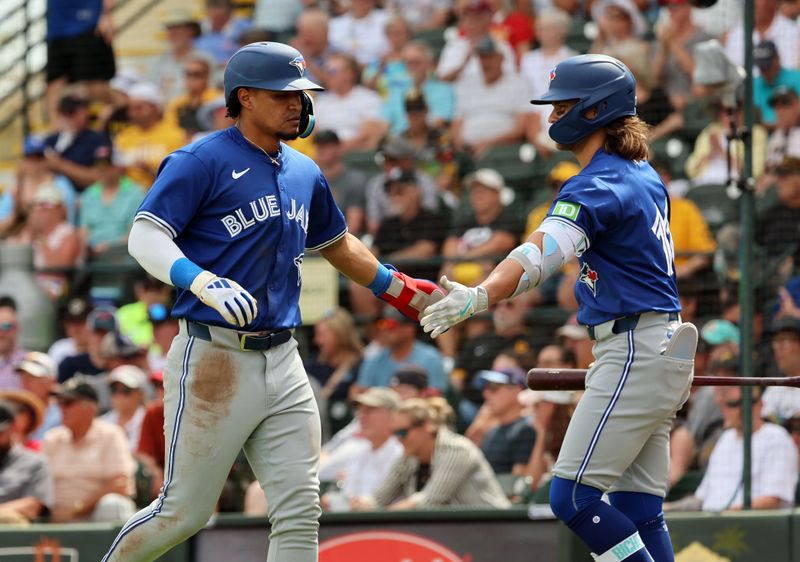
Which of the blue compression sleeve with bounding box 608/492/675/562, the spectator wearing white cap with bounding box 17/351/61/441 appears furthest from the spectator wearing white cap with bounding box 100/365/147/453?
the blue compression sleeve with bounding box 608/492/675/562

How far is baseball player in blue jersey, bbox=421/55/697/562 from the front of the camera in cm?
475

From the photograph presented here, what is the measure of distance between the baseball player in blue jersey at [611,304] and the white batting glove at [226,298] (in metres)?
0.66

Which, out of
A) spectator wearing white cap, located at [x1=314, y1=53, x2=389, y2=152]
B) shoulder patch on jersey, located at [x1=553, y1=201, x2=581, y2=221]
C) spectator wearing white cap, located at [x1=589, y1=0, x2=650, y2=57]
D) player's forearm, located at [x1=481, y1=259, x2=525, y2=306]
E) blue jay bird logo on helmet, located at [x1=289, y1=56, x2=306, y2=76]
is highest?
→ blue jay bird logo on helmet, located at [x1=289, y1=56, x2=306, y2=76]

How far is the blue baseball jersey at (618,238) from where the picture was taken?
15.6 ft

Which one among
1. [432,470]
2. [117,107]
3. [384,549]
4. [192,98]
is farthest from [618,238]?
[117,107]

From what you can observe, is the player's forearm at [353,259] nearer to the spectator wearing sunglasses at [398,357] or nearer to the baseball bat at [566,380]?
the baseball bat at [566,380]

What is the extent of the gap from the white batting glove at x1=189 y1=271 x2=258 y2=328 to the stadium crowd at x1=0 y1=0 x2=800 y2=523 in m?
3.18

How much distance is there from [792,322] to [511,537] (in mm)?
2403

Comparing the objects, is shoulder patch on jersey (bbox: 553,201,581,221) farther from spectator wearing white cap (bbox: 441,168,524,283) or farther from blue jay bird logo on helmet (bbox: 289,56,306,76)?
spectator wearing white cap (bbox: 441,168,524,283)

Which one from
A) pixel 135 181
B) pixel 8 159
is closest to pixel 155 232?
pixel 135 181

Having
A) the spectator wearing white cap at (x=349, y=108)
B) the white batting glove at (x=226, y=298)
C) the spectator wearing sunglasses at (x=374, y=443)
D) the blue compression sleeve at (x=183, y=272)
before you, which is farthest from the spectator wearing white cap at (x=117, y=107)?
the white batting glove at (x=226, y=298)

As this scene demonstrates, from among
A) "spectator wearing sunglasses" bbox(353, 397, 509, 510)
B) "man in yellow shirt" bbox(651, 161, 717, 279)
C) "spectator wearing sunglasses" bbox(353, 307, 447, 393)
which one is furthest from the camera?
"spectator wearing sunglasses" bbox(353, 307, 447, 393)

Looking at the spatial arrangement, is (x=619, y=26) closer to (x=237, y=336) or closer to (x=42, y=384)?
(x=42, y=384)

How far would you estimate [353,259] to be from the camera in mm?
5309
